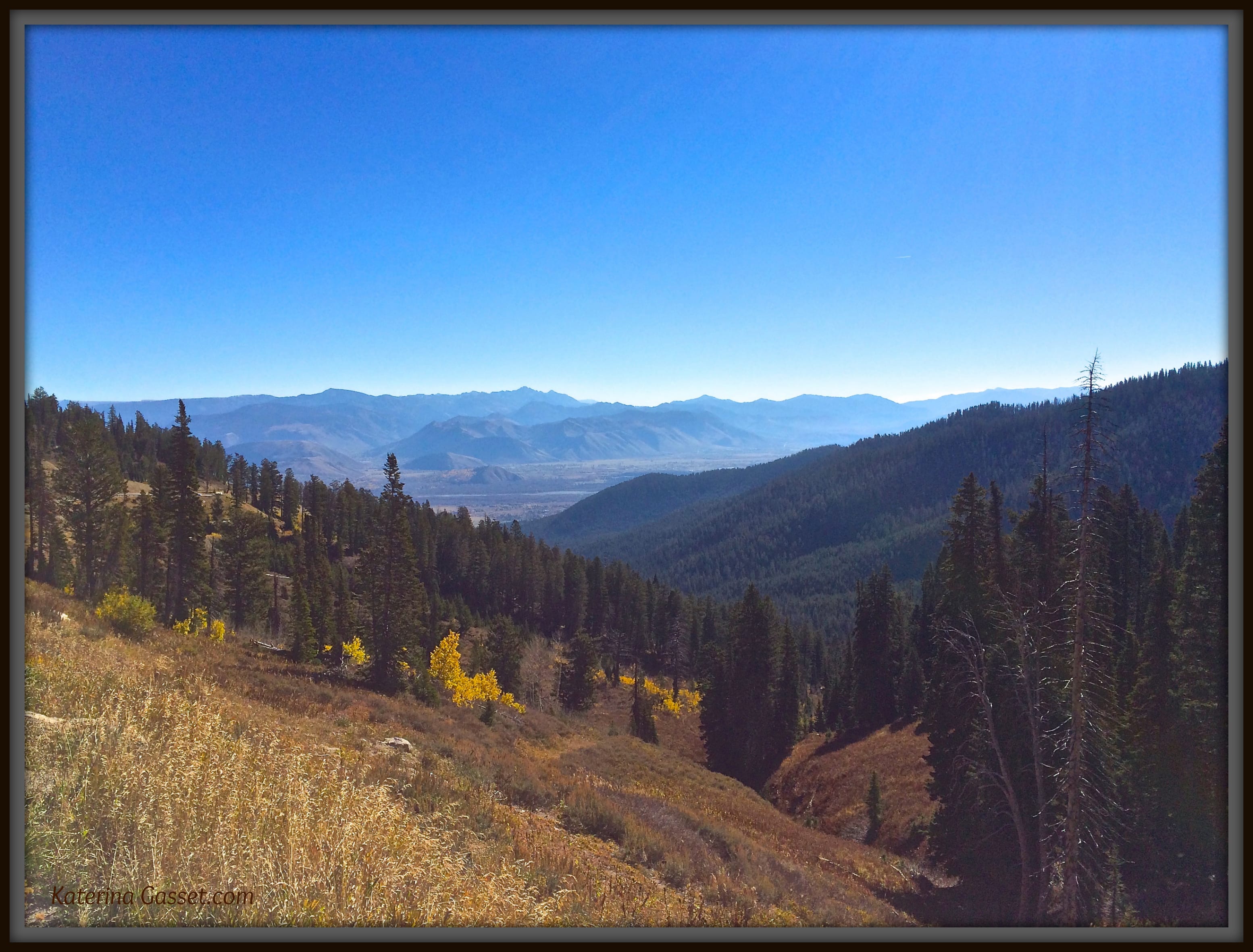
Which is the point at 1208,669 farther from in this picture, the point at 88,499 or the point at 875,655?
the point at 88,499

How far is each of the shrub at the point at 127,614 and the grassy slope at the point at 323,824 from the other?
134 centimetres

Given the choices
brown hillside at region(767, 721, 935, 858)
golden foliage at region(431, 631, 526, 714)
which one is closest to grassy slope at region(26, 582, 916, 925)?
brown hillside at region(767, 721, 935, 858)

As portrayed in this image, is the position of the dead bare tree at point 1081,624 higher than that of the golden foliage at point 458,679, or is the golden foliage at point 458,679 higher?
the dead bare tree at point 1081,624

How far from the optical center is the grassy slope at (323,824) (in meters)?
4.79

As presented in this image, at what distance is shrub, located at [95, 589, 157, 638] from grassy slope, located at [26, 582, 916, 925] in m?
1.34

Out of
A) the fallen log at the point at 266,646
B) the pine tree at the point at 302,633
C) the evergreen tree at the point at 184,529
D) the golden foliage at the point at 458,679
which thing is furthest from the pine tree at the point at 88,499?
the golden foliage at the point at 458,679

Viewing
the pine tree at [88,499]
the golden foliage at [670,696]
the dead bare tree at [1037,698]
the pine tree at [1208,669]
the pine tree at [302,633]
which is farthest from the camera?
the golden foliage at [670,696]

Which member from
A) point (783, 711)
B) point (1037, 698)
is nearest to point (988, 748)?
point (1037, 698)

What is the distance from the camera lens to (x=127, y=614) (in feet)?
50.3

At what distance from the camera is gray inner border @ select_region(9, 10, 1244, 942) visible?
5.50 m

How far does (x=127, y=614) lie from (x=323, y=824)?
1500cm

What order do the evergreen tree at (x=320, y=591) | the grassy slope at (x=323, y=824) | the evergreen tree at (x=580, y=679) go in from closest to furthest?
the grassy slope at (x=323, y=824), the evergreen tree at (x=320, y=591), the evergreen tree at (x=580, y=679)

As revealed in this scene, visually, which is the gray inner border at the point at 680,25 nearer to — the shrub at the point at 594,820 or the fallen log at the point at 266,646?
the shrub at the point at 594,820

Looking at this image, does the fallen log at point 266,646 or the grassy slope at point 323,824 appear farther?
the fallen log at point 266,646
